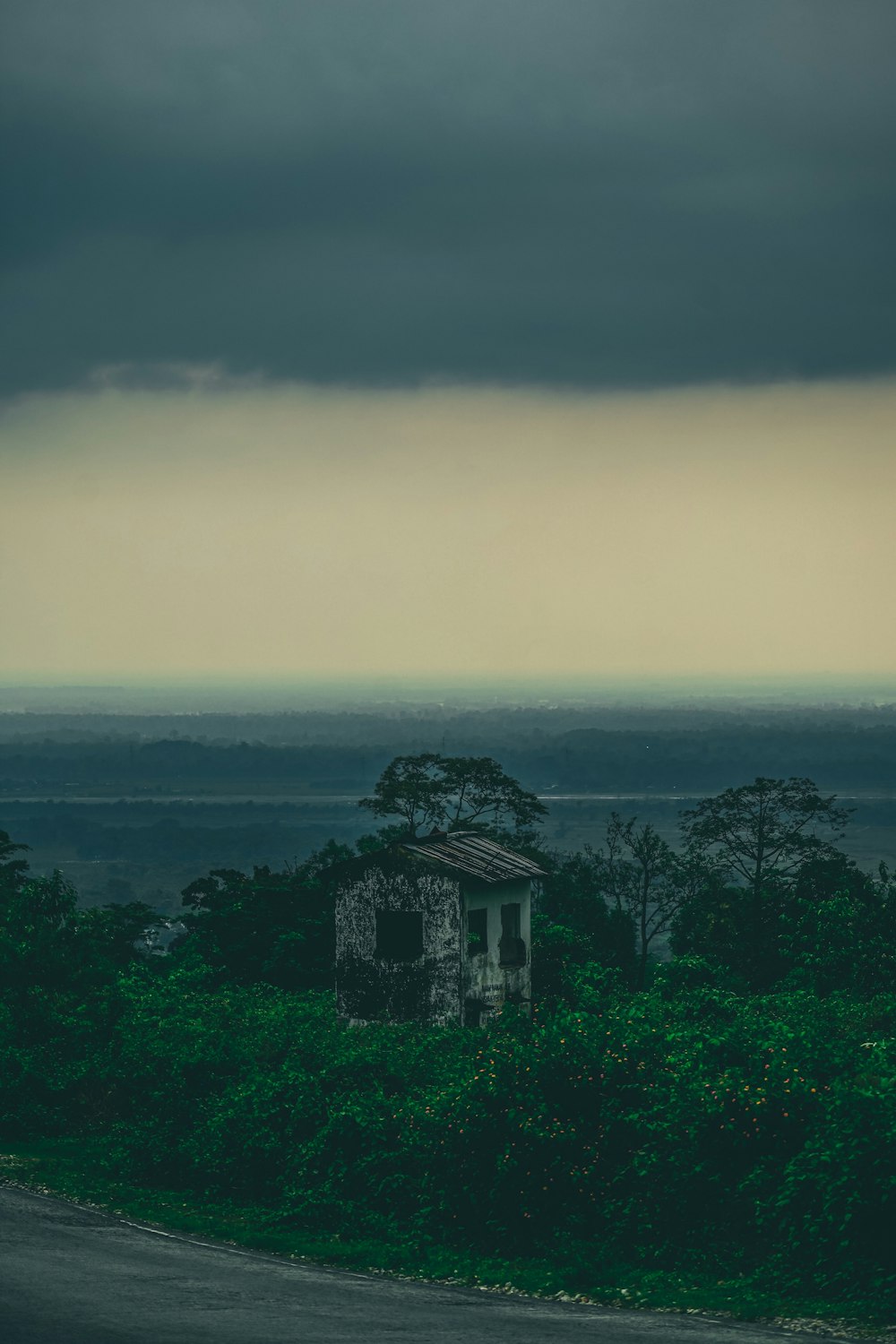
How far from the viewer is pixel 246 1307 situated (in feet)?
59.6

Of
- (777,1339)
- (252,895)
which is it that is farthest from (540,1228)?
(252,895)

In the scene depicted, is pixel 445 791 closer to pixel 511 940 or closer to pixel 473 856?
pixel 511 940

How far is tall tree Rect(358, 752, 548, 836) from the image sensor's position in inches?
2623

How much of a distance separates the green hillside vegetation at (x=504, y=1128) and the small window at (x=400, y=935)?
7.04ft

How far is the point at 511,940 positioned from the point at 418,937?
3.60 meters

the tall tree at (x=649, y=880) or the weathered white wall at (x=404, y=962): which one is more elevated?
the weathered white wall at (x=404, y=962)

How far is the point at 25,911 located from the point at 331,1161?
81.6 feet

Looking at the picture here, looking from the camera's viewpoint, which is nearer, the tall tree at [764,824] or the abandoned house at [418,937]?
the abandoned house at [418,937]

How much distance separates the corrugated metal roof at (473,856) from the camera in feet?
130

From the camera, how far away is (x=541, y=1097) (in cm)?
2477

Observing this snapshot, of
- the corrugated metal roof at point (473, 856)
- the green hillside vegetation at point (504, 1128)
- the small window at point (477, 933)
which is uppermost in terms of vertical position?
the corrugated metal roof at point (473, 856)

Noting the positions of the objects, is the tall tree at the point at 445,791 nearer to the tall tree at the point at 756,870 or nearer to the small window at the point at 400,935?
the tall tree at the point at 756,870

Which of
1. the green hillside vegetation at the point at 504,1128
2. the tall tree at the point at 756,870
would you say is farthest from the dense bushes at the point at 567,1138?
the tall tree at the point at 756,870

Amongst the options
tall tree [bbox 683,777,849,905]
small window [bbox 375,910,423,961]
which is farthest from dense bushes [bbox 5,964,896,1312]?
tall tree [bbox 683,777,849,905]
